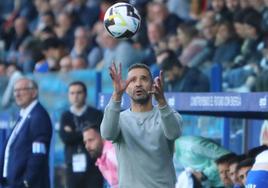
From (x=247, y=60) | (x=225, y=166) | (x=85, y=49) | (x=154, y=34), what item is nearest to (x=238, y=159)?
(x=225, y=166)

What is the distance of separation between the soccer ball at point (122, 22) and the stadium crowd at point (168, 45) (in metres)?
1.86

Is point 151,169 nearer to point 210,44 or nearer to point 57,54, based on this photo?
point 210,44

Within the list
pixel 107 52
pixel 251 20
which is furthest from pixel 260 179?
pixel 107 52

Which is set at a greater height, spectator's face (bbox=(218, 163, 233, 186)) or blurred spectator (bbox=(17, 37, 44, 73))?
blurred spectator (bbox=(17, 37, 44, 73))

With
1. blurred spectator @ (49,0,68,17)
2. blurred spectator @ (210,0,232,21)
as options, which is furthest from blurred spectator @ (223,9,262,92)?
blurred spectator @ (49,0,68,17)

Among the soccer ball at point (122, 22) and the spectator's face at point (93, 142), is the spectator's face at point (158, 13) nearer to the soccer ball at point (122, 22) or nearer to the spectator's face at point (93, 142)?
the spectator's face at point (93, 142)

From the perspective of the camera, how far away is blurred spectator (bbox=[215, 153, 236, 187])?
41.1 feet

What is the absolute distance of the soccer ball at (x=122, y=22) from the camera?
11438 millimetres

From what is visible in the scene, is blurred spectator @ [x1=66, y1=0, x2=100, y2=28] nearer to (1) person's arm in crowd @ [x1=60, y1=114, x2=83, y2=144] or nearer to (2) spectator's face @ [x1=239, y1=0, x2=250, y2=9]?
(2) spectator's face @ [x1=239, y1=0, x2=250, y2=9]

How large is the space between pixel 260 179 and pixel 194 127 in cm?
390

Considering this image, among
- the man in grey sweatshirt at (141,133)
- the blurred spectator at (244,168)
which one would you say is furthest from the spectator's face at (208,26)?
the man in grey sweatshirt at (141,133)

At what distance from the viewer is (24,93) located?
13562 millimetres

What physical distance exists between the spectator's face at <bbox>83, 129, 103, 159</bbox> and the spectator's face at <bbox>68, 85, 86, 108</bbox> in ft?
4.16

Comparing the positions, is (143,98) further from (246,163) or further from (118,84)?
(246,163)
